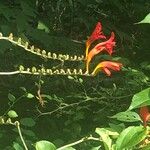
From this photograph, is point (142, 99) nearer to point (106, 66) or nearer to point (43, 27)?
point (106, 66)

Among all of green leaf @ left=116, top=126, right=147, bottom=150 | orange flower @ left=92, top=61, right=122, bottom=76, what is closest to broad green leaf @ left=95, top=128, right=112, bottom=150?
green leaf @ left=116, top=126, right=147, bottom=150

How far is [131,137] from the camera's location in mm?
1104

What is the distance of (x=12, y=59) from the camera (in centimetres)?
534

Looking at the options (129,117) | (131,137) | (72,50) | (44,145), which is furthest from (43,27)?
(131,137)

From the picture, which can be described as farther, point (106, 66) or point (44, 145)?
point (106, 66)

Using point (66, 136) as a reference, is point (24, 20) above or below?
above

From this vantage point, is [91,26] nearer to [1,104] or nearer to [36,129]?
[36,129]

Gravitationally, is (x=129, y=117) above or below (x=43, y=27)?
below

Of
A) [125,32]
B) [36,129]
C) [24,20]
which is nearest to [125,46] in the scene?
[125,32]

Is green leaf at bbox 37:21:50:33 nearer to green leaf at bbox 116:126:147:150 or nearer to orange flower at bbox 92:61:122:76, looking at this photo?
orange flower at bbox 92:61:122:76

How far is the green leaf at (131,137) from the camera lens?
109cm

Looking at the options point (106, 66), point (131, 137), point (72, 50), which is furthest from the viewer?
point (72, 50)

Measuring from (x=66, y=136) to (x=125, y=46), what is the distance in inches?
43.6

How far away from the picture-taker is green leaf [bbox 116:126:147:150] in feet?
3.59
